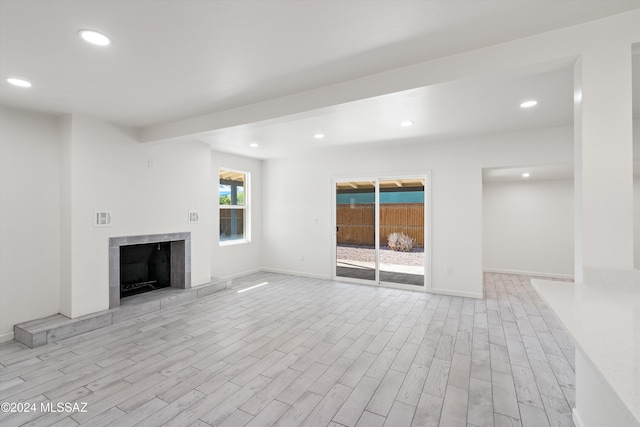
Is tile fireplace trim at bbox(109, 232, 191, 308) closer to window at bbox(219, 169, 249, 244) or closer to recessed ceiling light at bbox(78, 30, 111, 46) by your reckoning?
window at bbox(219, 169, 249, 244)

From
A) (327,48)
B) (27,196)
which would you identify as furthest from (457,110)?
(27,196)

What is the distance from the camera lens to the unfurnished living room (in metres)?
1.68

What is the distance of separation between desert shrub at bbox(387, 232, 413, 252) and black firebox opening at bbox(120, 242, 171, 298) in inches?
154

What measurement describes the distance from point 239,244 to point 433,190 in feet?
13.1

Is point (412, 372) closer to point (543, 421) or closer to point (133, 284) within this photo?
point (543, 421)

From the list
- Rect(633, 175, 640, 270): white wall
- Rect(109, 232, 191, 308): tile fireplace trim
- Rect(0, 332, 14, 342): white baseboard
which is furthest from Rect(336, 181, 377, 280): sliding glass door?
Rect(0, 332, 14, 342): white baseboard

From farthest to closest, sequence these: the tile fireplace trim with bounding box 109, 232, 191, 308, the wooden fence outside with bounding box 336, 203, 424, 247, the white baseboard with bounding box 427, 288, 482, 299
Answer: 1. the wooden fence outside with bounding box 336, 203, 424, 247
2. the white baseboard with bounding box 427, 288, 482, 299
3. the tile fireplace trim with bounding box 109, 232, 191, 308

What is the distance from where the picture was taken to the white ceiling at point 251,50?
1637 millimetres

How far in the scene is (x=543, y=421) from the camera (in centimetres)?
194

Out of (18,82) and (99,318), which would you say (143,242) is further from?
(18,82)

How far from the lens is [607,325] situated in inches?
44.9

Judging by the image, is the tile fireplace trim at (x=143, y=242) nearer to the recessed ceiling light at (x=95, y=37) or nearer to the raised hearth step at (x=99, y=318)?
the raised hearth step at (x=99, y=318)

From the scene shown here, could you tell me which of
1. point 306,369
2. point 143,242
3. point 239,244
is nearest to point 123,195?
point 143,242

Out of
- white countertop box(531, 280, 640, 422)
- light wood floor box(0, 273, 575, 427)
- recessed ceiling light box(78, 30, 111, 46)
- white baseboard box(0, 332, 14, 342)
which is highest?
recessed ceiling light box(78, 30, 111, 46)
